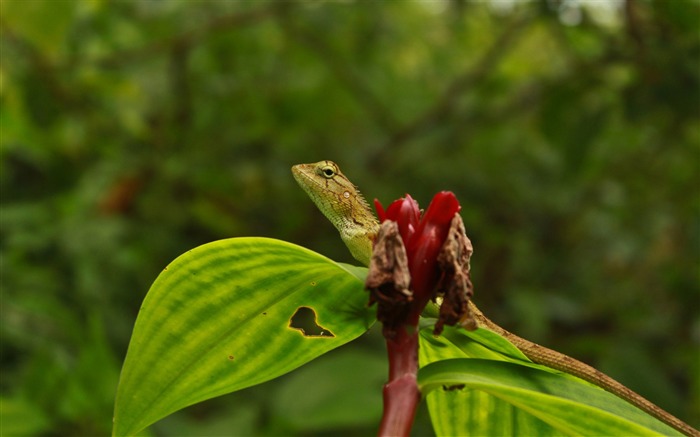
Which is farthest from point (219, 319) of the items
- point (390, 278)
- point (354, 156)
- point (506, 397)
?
point (354, 156)

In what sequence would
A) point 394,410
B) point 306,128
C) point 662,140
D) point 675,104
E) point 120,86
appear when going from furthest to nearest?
point 306,128 → point 662,140 → point 120,86 → point 675,104 → point 394,410

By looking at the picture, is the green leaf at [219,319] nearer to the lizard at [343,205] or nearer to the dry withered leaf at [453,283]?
the dry withered leaf at [453,283]

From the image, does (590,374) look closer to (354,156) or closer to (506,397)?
(506,397)

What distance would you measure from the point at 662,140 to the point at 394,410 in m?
3.81

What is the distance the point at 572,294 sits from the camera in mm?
4305

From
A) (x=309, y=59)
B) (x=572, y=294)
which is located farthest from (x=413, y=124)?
(x=572, y=294)

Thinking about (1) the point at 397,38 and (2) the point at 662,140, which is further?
(1) the point at 397,38

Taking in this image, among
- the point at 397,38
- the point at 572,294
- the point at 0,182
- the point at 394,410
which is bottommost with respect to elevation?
the point at 394,410

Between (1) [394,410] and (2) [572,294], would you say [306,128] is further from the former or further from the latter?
(1) [394,410]

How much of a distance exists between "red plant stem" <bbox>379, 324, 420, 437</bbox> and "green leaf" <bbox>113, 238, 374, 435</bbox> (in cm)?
10

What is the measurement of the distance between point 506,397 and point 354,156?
11.1 feet

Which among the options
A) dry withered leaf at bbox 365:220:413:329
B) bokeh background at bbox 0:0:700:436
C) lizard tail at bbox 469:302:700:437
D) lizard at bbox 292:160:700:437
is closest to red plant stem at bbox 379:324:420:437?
dry withered leaf at bbox 365:220:413:329

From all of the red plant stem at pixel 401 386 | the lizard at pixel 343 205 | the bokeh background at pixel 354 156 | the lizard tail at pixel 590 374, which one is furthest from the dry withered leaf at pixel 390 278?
the bokeh background at pixel 354 156

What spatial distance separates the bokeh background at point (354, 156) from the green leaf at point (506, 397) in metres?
1.69
